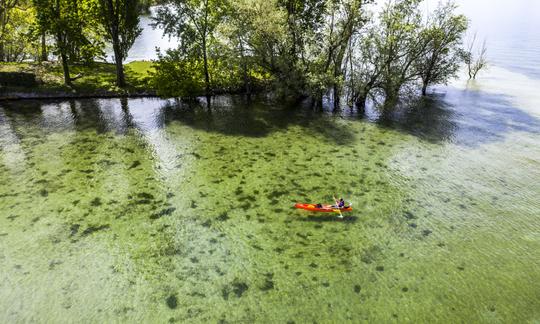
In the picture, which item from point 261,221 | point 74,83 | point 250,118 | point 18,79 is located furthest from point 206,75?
point 261,221

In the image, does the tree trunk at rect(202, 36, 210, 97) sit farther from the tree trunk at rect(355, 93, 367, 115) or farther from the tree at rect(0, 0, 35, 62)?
the tree at rect(0, 0, 35, 62)

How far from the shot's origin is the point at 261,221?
2452cm

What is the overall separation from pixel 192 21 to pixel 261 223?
120ft

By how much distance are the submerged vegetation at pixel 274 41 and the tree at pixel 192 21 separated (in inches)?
5.4

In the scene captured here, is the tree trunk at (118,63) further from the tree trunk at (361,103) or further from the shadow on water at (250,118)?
the tree trunk at (361,103)

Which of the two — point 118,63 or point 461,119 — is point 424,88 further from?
point 118,63

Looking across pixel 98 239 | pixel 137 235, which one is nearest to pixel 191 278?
pixel 137 235

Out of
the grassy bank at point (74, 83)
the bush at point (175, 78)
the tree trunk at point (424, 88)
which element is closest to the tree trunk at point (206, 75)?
the bush at point (175, 78)

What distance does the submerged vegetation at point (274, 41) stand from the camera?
46.0m

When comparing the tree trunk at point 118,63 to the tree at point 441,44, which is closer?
the tree at point 441,44

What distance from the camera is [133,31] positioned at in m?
54.0

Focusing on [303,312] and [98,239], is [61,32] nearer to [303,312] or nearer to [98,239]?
[98,239]

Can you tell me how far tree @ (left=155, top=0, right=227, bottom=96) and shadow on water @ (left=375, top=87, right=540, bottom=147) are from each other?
26486mm

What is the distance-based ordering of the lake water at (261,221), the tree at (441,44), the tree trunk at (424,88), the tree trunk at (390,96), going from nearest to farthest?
the lake water at (261,221) → the tree trunk at (390,96) → the tree at (441,44) → the tree trunk at (424,88)
